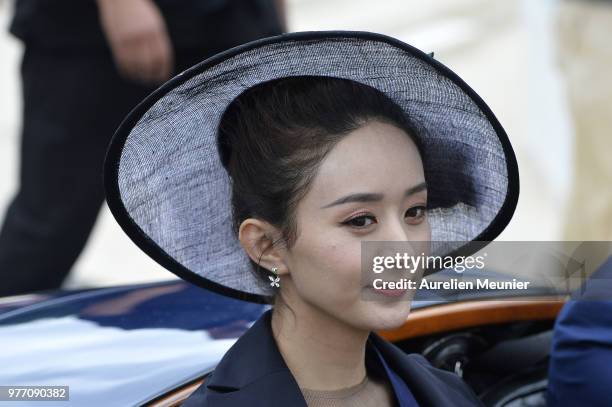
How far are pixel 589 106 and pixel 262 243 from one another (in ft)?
10.2

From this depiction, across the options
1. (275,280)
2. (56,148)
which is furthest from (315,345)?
(56,148)

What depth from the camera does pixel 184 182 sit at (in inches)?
76.6

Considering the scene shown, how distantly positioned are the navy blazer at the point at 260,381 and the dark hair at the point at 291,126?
16 centimetres

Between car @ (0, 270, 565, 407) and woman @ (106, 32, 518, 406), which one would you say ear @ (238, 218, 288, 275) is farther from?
car @ (0, 270, 565, 407)

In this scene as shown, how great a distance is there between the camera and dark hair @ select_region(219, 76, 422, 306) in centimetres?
181

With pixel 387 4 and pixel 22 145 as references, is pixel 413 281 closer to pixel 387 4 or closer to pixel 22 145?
pixel 22 145

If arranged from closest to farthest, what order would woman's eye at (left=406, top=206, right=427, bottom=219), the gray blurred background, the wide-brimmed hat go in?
the wide-brimmed hat → woman's eye at (left=406, top=206, right=427, bottom=219) → the gray blurred background

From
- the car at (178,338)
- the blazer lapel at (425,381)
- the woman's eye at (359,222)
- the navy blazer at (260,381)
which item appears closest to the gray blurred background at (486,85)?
the car at (178,338)

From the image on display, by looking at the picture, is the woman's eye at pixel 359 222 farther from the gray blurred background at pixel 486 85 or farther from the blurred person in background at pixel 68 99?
the gray blurred background at pixel 486 85

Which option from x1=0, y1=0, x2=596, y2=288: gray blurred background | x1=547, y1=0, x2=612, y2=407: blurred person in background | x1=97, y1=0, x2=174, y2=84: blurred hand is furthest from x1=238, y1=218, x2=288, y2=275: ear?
x1=547, y1=0, x2=612, y2=407: blurred person in background

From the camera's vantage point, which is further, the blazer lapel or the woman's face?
the blazer lapel

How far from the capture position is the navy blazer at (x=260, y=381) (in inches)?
68.9

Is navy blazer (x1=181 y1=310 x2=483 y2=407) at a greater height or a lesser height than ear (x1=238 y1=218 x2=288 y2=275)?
lesser

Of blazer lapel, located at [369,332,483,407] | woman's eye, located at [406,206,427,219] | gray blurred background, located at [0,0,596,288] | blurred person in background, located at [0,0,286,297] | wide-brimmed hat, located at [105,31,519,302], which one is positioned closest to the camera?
wide-brimmed hat, located at [105,31,519,302]
